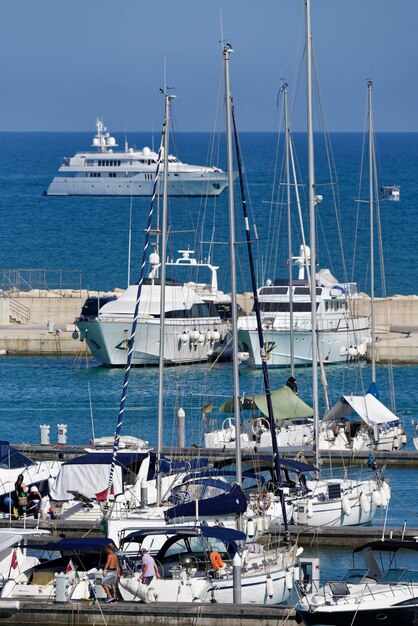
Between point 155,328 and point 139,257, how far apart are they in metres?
38.1

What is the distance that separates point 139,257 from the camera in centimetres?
8412

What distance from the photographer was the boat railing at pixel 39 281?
5886 centimetres

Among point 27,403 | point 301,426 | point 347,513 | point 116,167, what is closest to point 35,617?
point 347,513

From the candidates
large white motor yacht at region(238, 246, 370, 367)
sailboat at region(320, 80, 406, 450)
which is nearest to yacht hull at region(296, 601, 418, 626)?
sailboat at region(320, 80, 406, 450)

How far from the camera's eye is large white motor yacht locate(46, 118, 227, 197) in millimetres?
140500

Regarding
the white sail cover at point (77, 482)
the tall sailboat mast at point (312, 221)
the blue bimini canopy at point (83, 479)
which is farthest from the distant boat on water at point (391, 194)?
the white sail cover at point (77, 482)

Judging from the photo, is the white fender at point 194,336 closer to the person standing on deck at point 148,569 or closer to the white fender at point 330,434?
the white fender at point 330,434

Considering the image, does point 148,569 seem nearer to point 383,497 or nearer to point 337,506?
point 337,506

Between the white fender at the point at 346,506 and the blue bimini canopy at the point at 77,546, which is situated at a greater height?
the white fender at the point at 346,506

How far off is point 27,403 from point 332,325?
10197 mm

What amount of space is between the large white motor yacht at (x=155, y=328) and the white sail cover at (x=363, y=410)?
13212 millimetres

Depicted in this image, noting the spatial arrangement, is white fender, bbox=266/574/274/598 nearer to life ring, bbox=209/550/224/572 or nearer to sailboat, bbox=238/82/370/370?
life ring, bbox=209/550/224/572

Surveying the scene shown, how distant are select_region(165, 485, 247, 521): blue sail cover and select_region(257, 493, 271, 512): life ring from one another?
1297 millimetres

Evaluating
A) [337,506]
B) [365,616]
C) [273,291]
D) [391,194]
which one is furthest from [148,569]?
[391,194]
